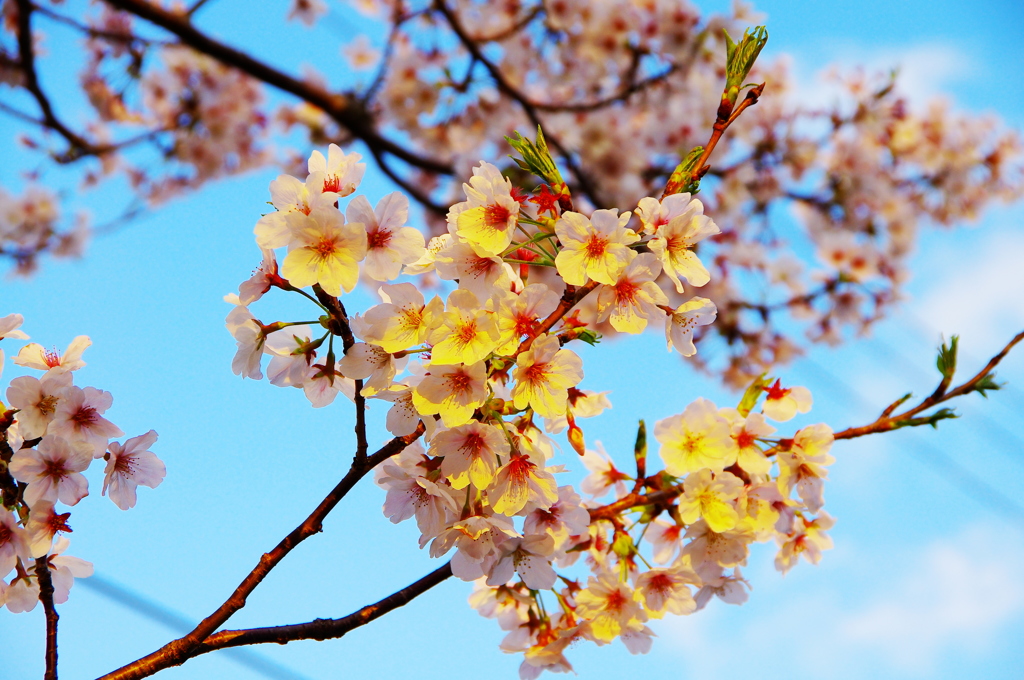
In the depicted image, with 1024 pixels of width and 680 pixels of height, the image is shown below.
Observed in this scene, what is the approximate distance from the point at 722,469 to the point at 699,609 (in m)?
0.36

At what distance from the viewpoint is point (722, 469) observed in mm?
1100

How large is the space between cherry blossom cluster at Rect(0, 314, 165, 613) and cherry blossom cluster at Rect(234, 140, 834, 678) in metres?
0.21

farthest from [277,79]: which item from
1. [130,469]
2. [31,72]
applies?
[130,469]

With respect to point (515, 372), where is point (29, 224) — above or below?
above

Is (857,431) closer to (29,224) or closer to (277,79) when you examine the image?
(277,79)

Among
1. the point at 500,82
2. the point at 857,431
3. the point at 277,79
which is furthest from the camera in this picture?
the point at 500,82

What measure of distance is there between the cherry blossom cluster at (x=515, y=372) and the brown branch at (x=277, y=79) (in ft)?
8.71

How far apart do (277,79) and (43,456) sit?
9.79ft

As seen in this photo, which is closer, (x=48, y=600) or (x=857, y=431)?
(x=48, y=600)

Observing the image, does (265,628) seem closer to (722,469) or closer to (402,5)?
(722,469)

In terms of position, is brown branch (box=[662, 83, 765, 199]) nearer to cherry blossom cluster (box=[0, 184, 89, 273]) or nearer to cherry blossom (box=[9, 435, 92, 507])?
cherry blossom (box=[9, 435, 92, 507])

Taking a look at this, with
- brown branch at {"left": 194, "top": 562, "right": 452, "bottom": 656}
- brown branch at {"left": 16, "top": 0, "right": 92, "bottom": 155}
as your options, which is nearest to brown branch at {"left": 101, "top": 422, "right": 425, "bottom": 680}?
brown branch at {"left": 194, "top": 562, "right": 452, "bottom": 656}

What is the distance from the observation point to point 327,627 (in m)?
1.02

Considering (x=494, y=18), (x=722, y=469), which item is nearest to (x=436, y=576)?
(x=722, y=469)
